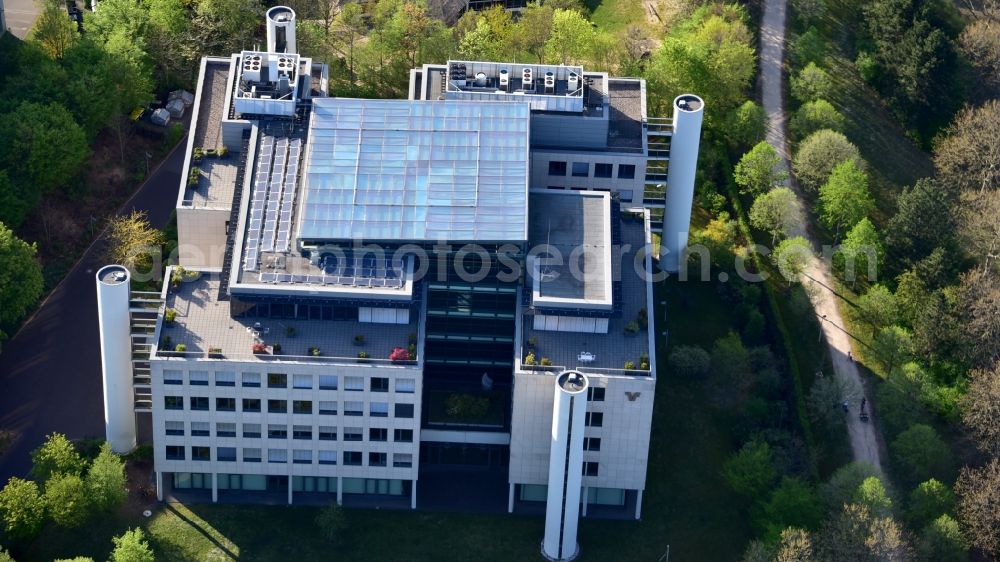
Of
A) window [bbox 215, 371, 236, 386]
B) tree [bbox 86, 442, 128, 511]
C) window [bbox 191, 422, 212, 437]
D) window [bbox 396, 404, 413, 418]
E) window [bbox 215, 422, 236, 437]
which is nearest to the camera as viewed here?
window [bbox 215, 371, 236, 386]

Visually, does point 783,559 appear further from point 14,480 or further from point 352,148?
point 14,480

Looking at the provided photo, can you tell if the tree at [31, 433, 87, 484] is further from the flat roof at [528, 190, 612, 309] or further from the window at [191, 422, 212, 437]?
the flat roof at [528, 190, 612, 309]

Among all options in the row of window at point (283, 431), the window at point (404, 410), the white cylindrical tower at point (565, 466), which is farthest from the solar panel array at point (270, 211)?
the white cylindrical tower at point (565, 466)

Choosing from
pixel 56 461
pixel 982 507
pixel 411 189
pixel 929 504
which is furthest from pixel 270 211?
pixel 982 507

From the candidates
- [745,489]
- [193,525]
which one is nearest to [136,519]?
[193,525]

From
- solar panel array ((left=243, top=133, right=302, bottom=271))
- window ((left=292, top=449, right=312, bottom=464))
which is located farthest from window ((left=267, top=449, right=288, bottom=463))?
solar panel array ((left=243, top=133, right=302, bottom=271))

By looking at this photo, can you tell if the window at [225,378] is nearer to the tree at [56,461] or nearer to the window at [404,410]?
the window at [404,410]

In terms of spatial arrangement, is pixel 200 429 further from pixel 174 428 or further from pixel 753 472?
pixel 753 472
